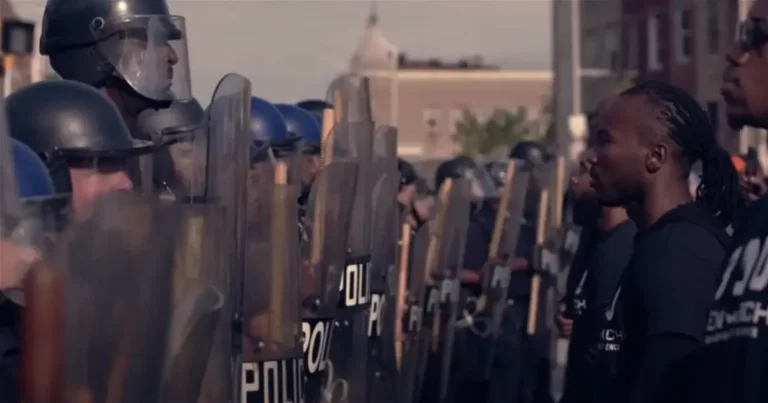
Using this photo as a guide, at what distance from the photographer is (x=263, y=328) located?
15.9ft

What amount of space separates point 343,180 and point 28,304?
2642mm

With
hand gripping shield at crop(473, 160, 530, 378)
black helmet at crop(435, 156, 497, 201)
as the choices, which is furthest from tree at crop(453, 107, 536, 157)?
hand gripping shield at crop(473, 160, 530, 378)

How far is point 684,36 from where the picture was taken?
4675 cm

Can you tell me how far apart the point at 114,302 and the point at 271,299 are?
145 cm

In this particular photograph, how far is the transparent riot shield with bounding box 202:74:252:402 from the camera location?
4.30 metres

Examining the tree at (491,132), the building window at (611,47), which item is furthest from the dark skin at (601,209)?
the tree at (491,132)

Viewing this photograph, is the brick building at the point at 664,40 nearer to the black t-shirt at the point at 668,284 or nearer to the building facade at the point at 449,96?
the black t-shirt at the point at 668,284

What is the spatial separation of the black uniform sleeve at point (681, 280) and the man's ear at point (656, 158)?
35 cm

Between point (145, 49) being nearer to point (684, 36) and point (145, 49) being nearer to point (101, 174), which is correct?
point (101, 174)

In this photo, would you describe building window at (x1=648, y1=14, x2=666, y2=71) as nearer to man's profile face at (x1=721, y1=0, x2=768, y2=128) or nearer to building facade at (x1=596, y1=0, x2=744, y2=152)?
building facade at (x1=596, y1=0, x2=744, y2=152)

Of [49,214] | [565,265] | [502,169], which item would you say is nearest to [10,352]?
[49,214]

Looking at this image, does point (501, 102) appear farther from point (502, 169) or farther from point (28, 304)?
point (28, 304)

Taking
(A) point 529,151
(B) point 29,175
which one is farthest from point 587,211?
(A) point 529,151

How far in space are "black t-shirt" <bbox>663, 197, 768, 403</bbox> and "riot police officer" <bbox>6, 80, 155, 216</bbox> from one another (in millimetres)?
1745
